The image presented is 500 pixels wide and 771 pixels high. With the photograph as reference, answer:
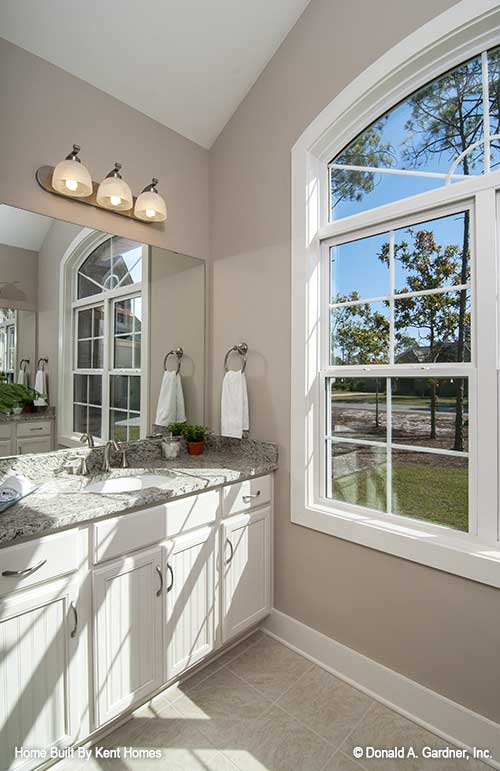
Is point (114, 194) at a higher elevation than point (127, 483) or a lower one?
higher

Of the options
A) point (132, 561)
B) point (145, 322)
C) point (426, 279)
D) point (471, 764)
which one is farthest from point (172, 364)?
point (471, 764)

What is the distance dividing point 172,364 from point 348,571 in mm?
1441

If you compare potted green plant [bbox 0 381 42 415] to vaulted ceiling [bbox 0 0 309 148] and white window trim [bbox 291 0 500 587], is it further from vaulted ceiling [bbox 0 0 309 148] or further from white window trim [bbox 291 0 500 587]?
vaulted ceiling [bbox 0 0 309 148]

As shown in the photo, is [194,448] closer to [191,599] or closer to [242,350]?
[242,350]

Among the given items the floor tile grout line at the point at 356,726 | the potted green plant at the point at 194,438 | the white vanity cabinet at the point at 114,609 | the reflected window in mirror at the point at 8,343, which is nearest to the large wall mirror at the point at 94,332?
the reflected window in mirror at the point at 8,343

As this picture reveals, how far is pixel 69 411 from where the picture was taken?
1.88m

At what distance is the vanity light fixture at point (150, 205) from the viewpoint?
203 cm

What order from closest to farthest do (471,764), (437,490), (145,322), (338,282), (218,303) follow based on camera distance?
(471,764), (437,490), (338,282), (145,322), (218,303)

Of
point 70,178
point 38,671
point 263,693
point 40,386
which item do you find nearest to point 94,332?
point 40,386

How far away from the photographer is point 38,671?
4.13 ft

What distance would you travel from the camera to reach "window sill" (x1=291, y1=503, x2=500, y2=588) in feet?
4.71

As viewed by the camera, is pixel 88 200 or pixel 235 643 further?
pixel 235 643

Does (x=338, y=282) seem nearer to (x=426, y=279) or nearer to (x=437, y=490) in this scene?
(x=426, y=279)

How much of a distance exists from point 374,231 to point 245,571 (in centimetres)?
176
